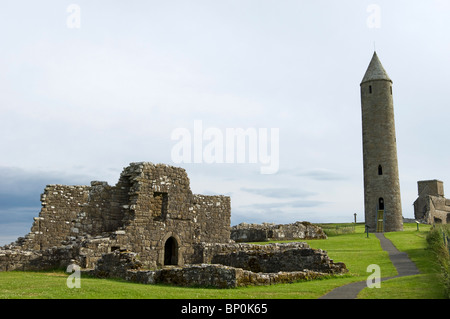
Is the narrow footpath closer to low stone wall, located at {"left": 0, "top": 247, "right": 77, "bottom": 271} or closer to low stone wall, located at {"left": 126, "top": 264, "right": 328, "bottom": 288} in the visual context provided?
low stone wall, located at {"left": 126, "top": 264, "right": 328, "bottom": 288}

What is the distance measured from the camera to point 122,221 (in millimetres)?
21891

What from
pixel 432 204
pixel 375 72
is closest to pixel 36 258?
pixel 375 72

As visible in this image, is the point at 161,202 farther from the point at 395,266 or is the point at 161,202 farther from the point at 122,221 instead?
the point at 395,266

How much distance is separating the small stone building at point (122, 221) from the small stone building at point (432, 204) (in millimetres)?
43721

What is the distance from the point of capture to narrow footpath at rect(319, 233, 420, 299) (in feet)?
37.8

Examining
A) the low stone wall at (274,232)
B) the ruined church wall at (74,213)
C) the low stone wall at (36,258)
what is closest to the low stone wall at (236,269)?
the low stone wall at (36,258)

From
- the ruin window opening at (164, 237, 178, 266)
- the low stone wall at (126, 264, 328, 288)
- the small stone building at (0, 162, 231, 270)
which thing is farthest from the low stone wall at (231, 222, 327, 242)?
the low stone wall at (126, 264, 328, 288)

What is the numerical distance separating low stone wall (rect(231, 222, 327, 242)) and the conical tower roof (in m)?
20.8

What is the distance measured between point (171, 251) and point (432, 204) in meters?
47.1

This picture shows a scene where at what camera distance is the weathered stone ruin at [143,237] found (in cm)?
1708

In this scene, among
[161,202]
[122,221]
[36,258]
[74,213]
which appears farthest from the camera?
[161,202]
